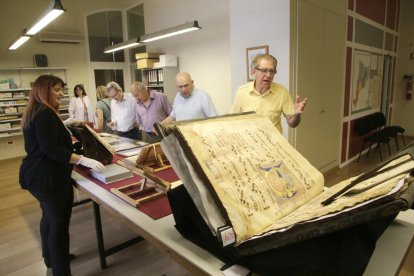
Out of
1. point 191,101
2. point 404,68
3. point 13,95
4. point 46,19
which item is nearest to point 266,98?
point 191,101

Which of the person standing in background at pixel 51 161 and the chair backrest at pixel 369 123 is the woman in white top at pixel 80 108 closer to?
the person standing in background at pixel 51 161

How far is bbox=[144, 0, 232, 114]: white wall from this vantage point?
216 inches

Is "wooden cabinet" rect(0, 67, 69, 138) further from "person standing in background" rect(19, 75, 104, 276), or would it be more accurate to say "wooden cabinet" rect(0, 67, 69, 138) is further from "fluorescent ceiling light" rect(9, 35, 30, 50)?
"person standing in background" rect(19, 75, 104, 276)

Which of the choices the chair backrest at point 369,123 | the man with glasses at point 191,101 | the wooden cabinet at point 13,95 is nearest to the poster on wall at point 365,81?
the chair backrest at point 369,123

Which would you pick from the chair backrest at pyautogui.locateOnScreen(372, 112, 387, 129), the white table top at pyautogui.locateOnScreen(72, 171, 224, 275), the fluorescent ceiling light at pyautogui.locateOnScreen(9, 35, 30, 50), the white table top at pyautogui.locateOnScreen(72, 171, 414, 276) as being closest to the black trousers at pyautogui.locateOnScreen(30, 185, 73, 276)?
the white table top at pyautogui.locateOnScreen(72, 171, 224, 275)

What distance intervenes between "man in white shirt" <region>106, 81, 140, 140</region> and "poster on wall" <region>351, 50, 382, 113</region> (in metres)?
3.67

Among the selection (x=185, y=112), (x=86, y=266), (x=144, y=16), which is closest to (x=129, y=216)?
(x=86, y=266)

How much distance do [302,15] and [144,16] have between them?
16.4ft

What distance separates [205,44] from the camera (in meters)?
5.84

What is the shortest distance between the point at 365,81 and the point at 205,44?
10.3ft

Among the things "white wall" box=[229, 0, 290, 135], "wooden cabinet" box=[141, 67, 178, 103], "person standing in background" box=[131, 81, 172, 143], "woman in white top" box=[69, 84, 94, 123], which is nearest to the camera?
"white wall" box=[229, 0, 290, 135]

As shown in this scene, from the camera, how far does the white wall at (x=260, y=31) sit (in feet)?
10.9

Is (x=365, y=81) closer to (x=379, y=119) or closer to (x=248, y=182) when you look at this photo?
(x=379, y=119)

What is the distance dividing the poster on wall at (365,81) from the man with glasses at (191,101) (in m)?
2.94
